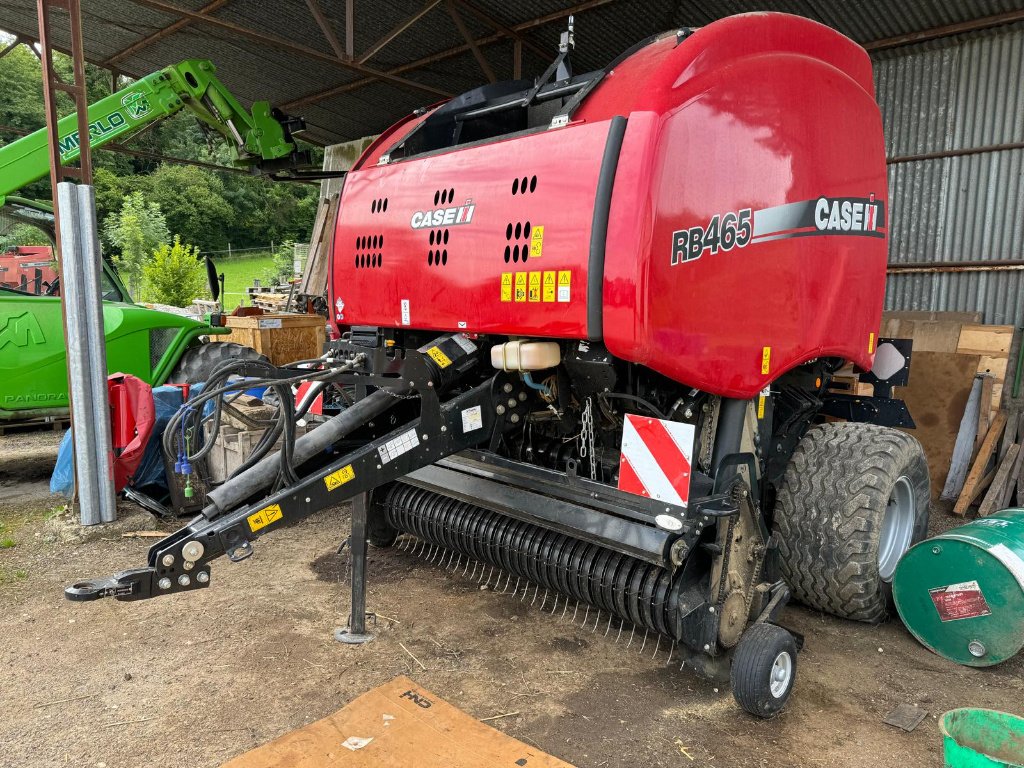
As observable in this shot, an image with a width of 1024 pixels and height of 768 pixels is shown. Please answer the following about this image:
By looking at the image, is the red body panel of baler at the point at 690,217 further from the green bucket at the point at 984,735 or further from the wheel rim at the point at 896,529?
the green bucket at the point at 984,735

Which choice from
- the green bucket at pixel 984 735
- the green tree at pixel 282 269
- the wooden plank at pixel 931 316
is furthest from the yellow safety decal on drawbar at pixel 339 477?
the green tree at pixel 282 269

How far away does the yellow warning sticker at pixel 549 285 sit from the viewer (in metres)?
2.51

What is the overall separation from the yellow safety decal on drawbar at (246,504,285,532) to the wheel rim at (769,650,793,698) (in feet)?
5.98

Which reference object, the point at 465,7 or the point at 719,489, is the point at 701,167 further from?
the point at 465,7

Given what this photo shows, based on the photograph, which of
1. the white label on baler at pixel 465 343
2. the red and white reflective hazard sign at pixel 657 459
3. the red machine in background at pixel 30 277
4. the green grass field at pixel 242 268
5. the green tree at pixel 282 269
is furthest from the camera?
the green grass field at pixel 242 268

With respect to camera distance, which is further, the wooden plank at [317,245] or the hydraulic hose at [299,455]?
the wooden plank at [317,245]

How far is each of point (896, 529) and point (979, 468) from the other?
191 centimetres

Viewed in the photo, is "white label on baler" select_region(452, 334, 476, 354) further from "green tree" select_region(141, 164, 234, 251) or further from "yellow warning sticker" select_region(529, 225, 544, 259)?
"green tree" select_region(141, 164, 234, 251)

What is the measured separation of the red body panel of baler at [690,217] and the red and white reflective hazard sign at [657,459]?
218 mm

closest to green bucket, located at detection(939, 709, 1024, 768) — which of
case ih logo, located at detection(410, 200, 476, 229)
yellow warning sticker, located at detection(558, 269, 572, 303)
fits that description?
yellow warning sticker, located at detection(558, 269, 572, 303)

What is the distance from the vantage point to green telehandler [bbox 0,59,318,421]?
5273 millimetres

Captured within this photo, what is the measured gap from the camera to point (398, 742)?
2342mm

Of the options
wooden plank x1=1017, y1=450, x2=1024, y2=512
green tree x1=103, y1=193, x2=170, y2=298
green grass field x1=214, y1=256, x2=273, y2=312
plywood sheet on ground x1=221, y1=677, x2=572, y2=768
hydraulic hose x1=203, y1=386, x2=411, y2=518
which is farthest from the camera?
green grass field x1=214, y1=256, x2=273, y2=312

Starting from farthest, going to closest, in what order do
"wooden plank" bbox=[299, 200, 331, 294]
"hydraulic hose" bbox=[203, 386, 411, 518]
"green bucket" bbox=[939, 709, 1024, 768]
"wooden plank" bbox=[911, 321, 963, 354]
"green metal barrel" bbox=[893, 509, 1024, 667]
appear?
"wooden plank" bbox=[299, 200, 331, 294]
"wooden plank" bbox=[911, 321, 963, 354]
"green metal barrel" bbox=[893, 509, 1024, 667]
"hydraulic hose" bbox=[203, 386, 411, 518]
"green bucket" bbox=[939, 709, 1024, 768]
